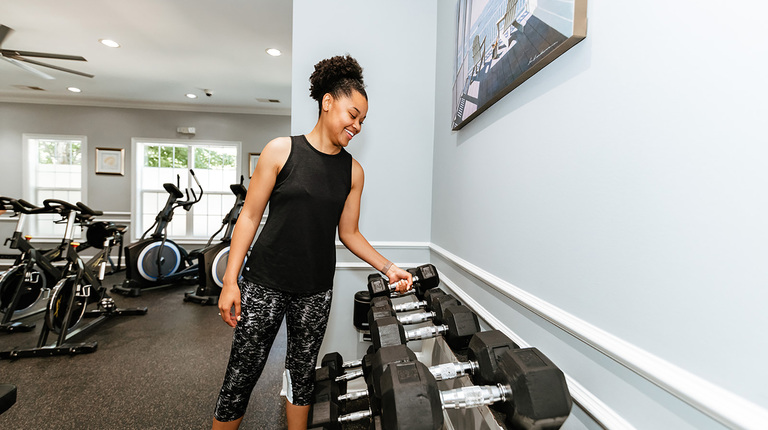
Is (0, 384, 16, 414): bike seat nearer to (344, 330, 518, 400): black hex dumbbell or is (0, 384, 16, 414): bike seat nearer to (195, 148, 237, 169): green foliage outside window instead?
(344, 330, 518, 400): black hex dumbbell

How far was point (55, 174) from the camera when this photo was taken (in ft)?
19.6

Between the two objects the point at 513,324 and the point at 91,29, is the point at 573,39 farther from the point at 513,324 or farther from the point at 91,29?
the point at 91,29

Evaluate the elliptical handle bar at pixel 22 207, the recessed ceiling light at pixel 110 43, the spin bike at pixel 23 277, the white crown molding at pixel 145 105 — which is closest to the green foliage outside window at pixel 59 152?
the white crown molding at pixel 145 105

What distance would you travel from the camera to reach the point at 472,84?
50.9 inches

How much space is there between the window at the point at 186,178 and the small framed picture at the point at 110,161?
27 cm

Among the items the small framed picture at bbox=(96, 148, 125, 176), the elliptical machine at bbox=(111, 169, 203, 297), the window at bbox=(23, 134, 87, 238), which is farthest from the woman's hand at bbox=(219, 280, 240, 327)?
the window at bbox=(23, 134, 87, 238)

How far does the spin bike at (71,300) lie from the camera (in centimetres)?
263

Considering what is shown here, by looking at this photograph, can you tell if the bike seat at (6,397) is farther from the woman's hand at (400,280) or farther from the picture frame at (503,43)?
Result: the picture frame at (503,43)

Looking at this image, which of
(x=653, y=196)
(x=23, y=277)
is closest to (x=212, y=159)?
(x=23, y=277)

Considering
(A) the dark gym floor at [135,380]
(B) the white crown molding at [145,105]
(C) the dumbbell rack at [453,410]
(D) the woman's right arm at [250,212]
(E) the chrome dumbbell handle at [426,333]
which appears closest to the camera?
(C) the dumbbell rack at [453,410]

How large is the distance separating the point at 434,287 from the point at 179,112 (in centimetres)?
648

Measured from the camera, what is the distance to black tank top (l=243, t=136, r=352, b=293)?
125 cm

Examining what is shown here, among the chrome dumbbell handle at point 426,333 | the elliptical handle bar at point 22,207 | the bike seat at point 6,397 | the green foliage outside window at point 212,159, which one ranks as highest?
the green foliage outside window at point 212,159

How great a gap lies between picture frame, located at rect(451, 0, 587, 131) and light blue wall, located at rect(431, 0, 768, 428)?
42 mm
